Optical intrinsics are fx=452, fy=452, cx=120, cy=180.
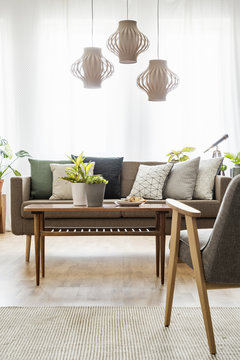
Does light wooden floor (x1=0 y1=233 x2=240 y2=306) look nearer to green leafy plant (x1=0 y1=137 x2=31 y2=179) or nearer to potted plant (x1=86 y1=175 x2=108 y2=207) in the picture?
potted plant (x1=86 y1=175 x2=108 y2=207)

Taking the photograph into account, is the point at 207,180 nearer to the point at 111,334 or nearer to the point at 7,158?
the point at 111,334

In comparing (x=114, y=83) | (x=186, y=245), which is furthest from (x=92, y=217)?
(x=114, y=83)

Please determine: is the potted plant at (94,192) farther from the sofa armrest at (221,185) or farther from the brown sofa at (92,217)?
the sofa armrest at (221,185)

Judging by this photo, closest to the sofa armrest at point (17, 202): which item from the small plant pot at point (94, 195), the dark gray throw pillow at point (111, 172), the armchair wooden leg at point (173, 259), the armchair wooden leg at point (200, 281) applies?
the dark gray throw pillow at point (111, 172)

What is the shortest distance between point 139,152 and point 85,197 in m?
2.61

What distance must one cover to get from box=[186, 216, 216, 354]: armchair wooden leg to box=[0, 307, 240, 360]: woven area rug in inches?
3.4

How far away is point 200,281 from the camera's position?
5.73 feet

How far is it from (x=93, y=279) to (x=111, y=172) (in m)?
1.55

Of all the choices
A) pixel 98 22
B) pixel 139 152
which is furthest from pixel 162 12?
pixel 139 152

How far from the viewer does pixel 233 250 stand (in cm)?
169

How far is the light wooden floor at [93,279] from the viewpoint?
2545 mm

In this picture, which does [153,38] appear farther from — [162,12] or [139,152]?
[139,152]

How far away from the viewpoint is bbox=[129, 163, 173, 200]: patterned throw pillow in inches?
161

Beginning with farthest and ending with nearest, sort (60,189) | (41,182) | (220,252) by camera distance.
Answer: (41,182) → (60,189) → (220,252)
